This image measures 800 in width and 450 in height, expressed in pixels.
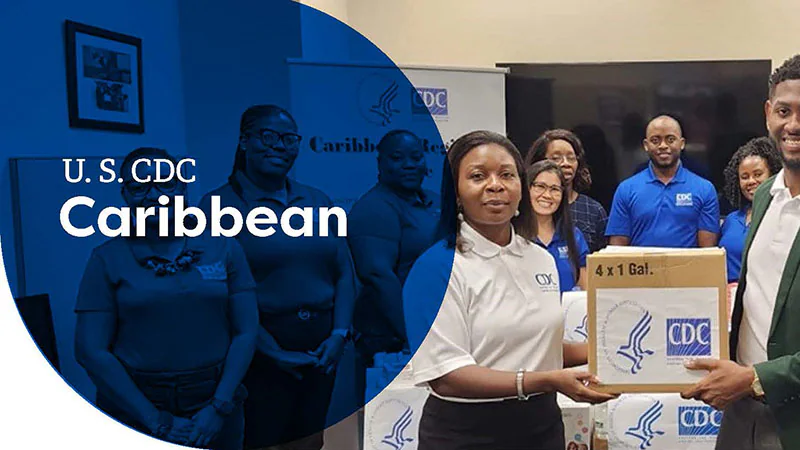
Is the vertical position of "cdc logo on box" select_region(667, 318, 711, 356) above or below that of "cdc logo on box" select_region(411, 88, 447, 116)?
below

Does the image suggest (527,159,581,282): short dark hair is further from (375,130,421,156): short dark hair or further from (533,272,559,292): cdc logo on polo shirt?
(375,130,421,156): short dark hair

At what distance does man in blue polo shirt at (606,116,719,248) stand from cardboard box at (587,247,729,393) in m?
2.23

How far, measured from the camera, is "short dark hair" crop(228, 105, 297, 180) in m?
1.48

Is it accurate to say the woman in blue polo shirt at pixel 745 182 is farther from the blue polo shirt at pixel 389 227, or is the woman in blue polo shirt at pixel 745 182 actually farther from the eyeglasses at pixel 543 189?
the blue polo shirt at pixel 389 227

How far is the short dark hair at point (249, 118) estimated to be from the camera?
148 cm

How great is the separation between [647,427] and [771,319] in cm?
81

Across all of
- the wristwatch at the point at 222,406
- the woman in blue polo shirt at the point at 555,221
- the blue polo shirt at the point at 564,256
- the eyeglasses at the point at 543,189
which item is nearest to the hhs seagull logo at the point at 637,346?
the wristwatch at the point at 222,406

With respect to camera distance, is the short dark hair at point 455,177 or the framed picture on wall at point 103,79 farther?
the short dark hair at point 455,177

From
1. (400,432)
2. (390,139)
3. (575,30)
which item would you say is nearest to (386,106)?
(390,139)

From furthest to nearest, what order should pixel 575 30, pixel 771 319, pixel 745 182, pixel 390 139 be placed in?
pixel 575 30
pixel 745 182
pixel 771 319
pixel 390 139

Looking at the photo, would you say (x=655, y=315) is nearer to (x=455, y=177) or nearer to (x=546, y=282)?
(x=546, y=282)

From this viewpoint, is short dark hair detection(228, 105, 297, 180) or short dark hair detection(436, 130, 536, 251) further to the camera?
short dark hair detection(436, 130, 536, 251)

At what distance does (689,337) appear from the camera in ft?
5.26
